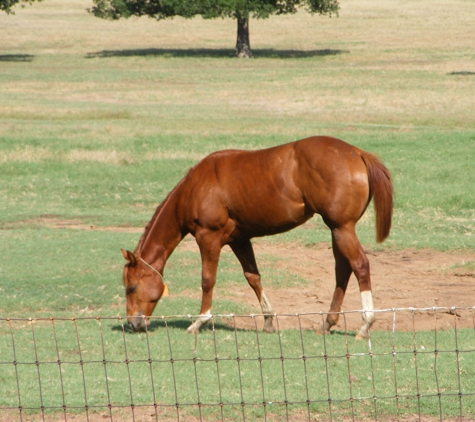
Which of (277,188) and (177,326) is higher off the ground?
(277,188)

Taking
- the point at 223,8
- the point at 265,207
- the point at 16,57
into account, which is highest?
the point at 223,8

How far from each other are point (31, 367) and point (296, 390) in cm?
245

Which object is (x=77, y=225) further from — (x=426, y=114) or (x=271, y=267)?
(x=426, y=114)

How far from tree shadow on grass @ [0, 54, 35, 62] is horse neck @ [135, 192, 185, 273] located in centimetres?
4065

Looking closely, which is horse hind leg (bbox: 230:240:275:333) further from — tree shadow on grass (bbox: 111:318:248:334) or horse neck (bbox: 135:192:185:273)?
horse neck (bbox: 135:192:185:273)

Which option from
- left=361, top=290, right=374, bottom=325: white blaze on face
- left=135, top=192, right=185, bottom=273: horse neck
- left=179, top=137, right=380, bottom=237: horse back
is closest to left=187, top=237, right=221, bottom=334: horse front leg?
left=179, top=137, right=380, bottom=237: horse back

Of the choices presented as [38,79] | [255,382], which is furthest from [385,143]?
[38,79]

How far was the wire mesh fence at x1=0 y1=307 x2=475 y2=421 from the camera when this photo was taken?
6328 millimetres

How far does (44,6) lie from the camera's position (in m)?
74.2

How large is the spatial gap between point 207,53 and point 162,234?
42488mm

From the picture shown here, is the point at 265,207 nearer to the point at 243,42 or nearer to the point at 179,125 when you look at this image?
the point at 179,125

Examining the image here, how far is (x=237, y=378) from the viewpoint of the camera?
715 cm

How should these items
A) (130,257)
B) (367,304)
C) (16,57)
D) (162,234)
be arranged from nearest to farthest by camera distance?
(367,304)
(130,257)
(162,234)
(16,57)

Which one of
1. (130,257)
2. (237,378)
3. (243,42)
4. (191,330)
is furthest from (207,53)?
(237,378)
